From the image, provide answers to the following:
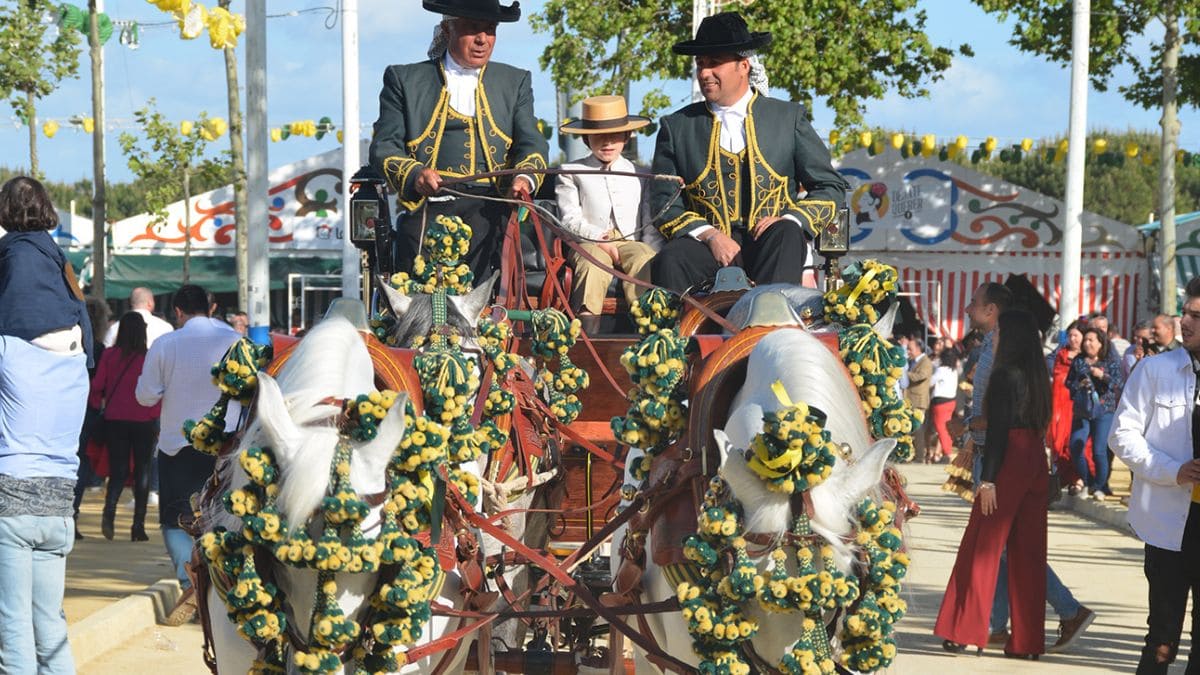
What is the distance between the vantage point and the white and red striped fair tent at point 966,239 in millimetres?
25625

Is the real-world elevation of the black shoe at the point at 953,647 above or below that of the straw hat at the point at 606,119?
below

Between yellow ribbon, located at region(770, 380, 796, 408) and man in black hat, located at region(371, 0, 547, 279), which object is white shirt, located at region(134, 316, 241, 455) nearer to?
man in black hat, located at region(371, 0, 547, 279)

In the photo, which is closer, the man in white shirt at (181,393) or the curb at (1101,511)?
the man in white shirt at (181,393)

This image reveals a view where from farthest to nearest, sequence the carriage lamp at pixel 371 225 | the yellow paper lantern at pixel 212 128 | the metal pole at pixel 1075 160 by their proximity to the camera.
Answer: the yellow paper lantern at pixel 212 128 < the metal pole at pixel 1075 160 < the carriage lamp at pixel 371 225

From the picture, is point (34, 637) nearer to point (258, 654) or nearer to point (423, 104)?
point (258, 654)

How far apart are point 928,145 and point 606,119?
58.1ft

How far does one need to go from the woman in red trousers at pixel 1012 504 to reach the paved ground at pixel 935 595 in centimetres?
24

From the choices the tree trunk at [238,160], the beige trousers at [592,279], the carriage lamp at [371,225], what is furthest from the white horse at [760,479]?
the tree trunk at [238,160]

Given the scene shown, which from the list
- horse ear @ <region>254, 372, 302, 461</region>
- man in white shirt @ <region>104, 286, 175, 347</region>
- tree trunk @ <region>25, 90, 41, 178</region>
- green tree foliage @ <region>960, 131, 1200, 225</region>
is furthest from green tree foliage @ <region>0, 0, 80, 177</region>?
green tree foliage @ <region>960, 131, 1200, 225</region>

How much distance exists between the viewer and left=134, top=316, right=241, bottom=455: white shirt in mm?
9445

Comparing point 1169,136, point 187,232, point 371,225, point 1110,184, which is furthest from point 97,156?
point 1110,184

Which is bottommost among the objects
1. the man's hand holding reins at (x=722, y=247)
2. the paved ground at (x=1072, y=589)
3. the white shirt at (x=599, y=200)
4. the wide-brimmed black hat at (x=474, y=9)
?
the paved ground at (x=1072, y=589)

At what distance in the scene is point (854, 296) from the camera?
5020mm

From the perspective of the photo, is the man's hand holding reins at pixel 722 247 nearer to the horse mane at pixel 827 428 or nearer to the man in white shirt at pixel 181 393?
the horse mane at pixel 827 428
